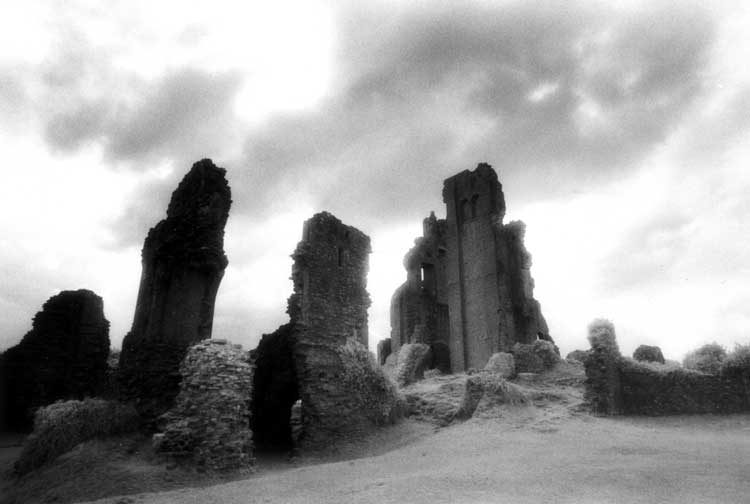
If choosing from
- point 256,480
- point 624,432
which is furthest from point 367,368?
point 624,432

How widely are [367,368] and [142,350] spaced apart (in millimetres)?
6342

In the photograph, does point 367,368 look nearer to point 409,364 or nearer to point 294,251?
point 294,251

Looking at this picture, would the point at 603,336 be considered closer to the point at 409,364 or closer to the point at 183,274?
the point at 409,364

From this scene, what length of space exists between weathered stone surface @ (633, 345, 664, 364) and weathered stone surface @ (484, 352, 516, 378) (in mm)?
7867

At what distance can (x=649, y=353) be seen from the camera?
24.0 m

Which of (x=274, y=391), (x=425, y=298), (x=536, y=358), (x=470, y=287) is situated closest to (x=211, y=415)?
(x=274, y=391)

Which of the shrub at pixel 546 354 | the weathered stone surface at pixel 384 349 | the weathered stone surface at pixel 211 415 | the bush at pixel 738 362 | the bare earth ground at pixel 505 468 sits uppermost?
the weathered stone surface at pixel 384 349

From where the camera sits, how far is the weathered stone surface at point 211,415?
32.4 ft

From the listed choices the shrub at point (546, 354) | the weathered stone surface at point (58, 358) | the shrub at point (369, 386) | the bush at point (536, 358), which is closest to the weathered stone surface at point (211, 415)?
the shrub at point (369, 386)

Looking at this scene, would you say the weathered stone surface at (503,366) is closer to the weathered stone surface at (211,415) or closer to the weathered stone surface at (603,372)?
the weathered stone surface at (603,372)

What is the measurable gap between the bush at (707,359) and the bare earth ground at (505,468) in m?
1.43

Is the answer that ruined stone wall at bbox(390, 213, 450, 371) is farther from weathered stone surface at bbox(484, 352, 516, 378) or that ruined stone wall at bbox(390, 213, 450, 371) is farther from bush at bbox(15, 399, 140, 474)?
bush at bbox(15, 399, 140, 474)

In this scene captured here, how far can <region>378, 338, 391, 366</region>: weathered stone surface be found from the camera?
32781mm

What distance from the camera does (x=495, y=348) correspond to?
2617 cm
